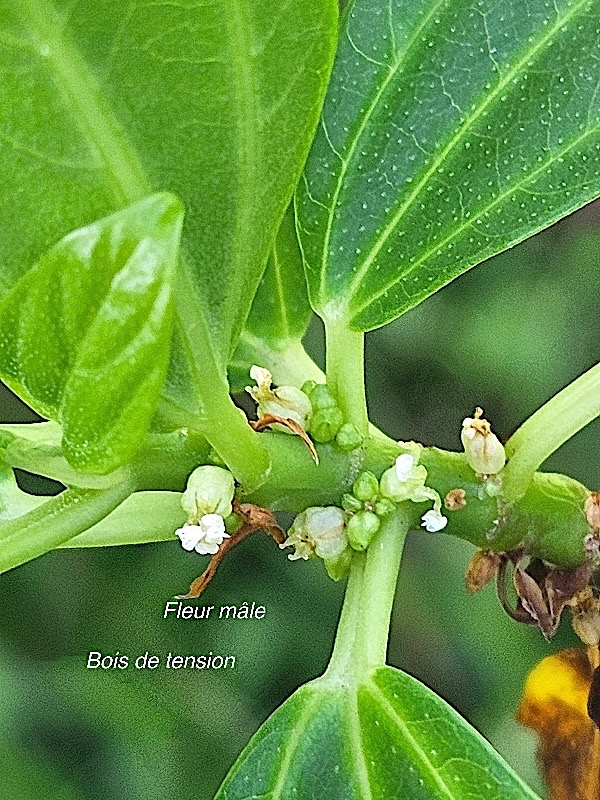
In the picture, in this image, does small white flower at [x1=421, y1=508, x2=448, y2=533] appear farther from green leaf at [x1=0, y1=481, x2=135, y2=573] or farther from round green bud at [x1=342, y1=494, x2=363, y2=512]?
green leaf at [x1=0, y1=481, x2=135, y2=573]

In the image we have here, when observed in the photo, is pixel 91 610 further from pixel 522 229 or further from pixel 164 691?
pixel 522 229

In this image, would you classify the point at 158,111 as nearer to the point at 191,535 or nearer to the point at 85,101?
the point at 85,101

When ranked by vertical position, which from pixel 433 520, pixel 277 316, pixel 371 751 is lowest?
pixel 371 751

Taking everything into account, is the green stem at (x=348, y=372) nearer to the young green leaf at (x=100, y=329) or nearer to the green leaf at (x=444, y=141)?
the green leaf at (x=444, y=141)

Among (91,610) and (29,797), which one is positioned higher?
(91,610)

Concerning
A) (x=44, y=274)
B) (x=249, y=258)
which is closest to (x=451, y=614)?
(x=249, y=258)

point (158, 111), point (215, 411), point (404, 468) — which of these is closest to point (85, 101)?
point (158, 111)
